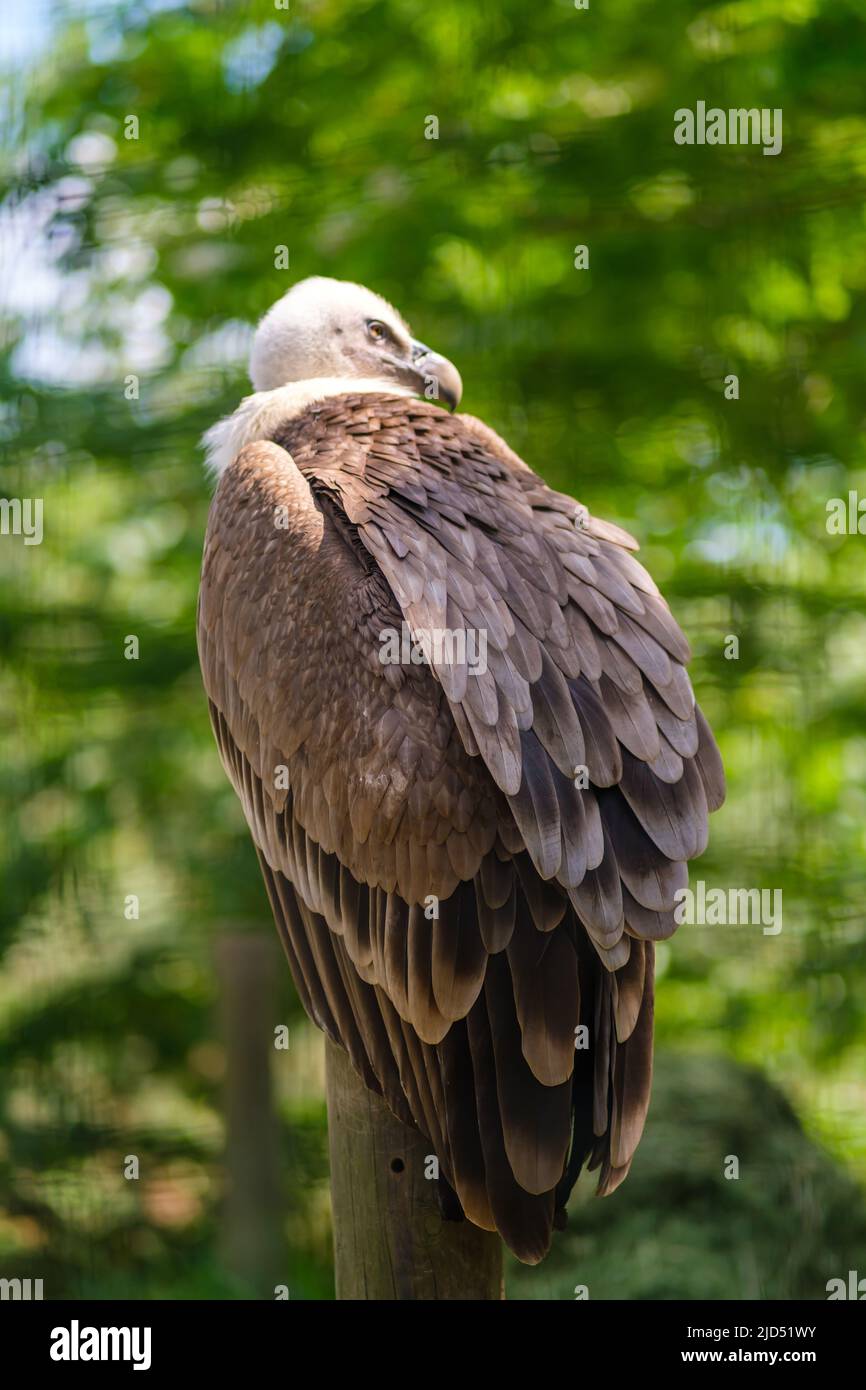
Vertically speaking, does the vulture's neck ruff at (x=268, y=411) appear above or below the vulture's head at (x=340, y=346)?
below

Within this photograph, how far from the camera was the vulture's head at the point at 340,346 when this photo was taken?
12.1ft

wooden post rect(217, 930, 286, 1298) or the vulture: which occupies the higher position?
the vulture

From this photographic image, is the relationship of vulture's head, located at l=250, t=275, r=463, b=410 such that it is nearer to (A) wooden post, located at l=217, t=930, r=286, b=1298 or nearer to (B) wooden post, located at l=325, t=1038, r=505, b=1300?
(B) wooden post, located at l=325, t=1038, r=505, b=1300

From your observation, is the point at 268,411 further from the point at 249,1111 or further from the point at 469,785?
the point at 249,1111

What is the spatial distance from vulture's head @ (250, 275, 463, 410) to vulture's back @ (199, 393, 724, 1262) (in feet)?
2.90

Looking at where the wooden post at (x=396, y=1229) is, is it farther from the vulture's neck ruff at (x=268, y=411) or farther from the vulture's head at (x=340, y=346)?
the vulture's head at (x=340, y=346)

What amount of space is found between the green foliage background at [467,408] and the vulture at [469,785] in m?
3.11

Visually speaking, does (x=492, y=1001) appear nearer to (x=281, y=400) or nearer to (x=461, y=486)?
(x=461, y=486)

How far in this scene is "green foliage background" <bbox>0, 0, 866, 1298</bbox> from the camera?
5707 mm

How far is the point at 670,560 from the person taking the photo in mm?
5930

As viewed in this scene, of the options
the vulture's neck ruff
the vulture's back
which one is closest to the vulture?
the vulture's back

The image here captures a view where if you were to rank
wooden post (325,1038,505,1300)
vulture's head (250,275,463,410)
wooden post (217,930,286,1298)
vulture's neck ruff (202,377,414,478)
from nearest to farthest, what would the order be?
wooden post (325,1038,505,1300) < vulture's neck ruff (202,377,414,478) < vulture's head (250,275,463,410) < wooden post (217,930,286,1298)

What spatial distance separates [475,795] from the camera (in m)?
2.36

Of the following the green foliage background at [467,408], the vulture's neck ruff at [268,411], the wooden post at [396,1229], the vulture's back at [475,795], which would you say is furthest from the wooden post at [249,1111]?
the wooden post at [396,1229]
